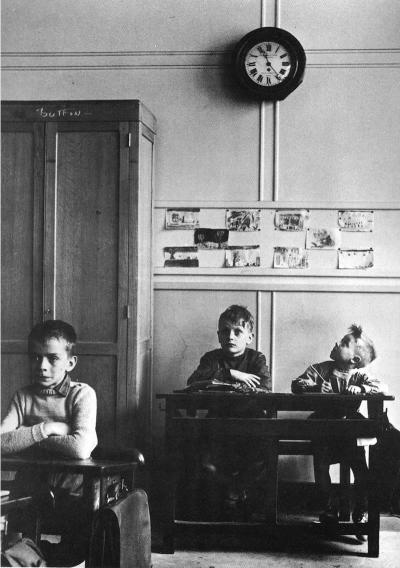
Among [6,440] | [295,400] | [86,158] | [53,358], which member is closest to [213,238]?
[86,158]

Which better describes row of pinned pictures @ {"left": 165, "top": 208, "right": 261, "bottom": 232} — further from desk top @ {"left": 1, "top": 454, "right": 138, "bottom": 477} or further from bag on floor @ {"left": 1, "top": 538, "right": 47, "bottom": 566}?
bag on floor @ {"left": 1, "top": 538, "right": 47, "bottom": 566}

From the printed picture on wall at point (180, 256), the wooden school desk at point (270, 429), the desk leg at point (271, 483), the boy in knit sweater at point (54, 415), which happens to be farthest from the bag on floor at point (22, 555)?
the printed picture on wall at point (180, 256)

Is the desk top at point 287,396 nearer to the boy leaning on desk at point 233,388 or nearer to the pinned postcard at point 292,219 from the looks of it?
the boy leaning on desk at point 233,388

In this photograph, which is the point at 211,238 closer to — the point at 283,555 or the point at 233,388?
the point at 233,388

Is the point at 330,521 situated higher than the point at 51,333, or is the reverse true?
the point at 51,333

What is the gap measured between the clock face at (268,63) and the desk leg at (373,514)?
2528mm

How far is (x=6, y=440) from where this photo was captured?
307 cm

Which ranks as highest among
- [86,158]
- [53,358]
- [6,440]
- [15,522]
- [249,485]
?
[86,158]

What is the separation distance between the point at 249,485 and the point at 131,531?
186cm

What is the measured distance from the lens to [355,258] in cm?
476

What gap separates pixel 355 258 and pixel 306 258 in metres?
0.32

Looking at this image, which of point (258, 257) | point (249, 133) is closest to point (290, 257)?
point (258, 257)

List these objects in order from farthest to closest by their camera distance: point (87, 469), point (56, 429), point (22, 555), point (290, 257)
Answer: point (290, 257) → point (56, 429) → point (87, 469) → point (22, 555)

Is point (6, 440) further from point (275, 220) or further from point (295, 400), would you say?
point (275, 220)
